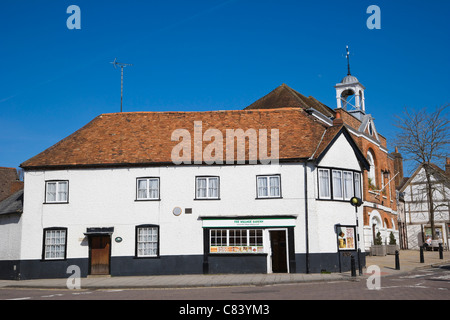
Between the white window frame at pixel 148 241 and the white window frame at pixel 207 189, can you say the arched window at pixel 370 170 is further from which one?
the white window frame at pixel 148 241

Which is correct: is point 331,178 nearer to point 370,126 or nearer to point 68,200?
point 68,200

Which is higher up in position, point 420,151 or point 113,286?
point 420,151

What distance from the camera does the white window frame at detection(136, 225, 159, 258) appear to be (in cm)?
2572

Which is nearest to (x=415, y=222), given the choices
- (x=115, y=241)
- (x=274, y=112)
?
(x=274, y=112)

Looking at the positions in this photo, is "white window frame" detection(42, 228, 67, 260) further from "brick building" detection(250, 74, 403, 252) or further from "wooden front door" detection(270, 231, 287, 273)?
"brick building" detection(250, 74, 403, 252)

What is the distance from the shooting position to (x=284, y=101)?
121ft

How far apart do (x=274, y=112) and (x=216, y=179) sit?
6.43 metres

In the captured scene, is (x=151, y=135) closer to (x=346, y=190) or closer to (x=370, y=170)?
(x=346, y=190)

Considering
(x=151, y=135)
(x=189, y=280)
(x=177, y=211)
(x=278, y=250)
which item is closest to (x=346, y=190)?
(x=278, y=250)

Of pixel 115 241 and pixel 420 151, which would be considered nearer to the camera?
pixel 115 241

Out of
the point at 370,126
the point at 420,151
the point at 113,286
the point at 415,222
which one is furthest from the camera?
the point at 415,222

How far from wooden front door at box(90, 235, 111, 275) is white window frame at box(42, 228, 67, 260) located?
1511mm

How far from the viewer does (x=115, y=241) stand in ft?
84.5

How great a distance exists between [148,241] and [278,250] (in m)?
6.97
